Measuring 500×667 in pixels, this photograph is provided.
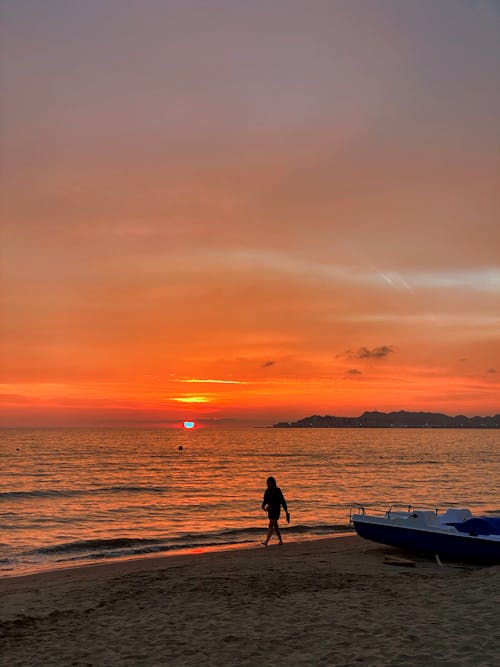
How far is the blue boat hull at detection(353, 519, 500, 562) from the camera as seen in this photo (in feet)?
48.3

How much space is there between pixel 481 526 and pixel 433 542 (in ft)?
4.33

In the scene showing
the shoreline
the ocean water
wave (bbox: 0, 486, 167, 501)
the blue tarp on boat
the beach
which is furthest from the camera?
wave (bbox: 0, 486, 167, 501)

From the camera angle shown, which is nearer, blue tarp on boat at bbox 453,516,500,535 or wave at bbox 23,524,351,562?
blue tarp on boat at bbox 453,516,500,535

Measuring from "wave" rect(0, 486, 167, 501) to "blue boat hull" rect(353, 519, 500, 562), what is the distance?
3145 cm

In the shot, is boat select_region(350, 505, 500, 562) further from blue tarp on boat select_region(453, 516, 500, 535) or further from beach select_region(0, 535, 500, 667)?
beach select_region(0, 535, 500, 667)

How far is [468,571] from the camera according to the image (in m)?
14.1

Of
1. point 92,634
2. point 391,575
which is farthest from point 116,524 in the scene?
point 92,634

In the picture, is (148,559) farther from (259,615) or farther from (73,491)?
(73,491)

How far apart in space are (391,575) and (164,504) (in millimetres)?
25122

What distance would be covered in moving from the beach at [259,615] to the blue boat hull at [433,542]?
1.21ft

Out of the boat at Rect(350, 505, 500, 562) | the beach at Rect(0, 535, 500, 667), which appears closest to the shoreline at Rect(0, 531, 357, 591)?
the beach at Rect(0, 535, 500, 667)

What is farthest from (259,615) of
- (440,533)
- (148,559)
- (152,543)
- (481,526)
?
(152,543)

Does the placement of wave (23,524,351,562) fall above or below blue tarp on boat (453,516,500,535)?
below

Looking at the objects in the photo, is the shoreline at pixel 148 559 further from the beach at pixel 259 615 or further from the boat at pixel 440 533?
the boat at pixel 440 533
